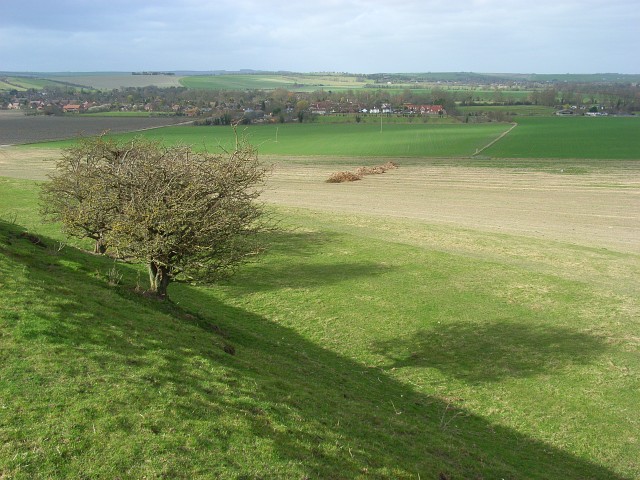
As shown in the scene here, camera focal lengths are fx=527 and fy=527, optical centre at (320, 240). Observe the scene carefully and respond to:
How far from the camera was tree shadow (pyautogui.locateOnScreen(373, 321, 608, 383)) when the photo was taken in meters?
22.0

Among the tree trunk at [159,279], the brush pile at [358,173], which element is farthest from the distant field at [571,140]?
the tree trunk at [159,279]

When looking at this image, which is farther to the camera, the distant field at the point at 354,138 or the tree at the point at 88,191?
the distant field at the point at 354,138

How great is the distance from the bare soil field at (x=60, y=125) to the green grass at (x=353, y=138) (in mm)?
11672

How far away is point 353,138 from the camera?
128 meters

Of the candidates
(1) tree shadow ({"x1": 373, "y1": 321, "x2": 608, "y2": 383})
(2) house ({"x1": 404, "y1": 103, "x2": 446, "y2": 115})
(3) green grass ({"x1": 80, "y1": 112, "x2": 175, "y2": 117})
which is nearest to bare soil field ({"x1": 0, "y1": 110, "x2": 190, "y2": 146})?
(3) green grass ({"x1": 80, "y1": 112, "x2": 175, "y2": 117})

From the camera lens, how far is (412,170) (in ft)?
278

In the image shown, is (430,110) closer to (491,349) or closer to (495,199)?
(495,199)

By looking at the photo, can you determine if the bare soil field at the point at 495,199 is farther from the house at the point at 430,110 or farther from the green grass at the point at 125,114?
the green grass at the point at 125,114

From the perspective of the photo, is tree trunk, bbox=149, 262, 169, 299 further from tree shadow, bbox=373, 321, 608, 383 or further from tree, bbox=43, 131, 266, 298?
tree shadow, bbox=373, 321, 608, 383

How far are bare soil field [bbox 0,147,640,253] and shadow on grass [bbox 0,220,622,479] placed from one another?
1249 inches

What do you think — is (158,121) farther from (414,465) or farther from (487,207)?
(414,465)

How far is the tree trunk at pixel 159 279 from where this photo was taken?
72.0 feet

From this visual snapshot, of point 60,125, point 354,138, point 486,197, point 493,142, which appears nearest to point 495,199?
point 486,197

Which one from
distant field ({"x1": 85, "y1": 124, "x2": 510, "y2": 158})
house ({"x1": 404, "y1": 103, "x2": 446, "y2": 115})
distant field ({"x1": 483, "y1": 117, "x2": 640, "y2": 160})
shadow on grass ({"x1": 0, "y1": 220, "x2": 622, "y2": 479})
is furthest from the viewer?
house ({"x1": 404, "y1": 103, "x2": 446, "y2": 115})
